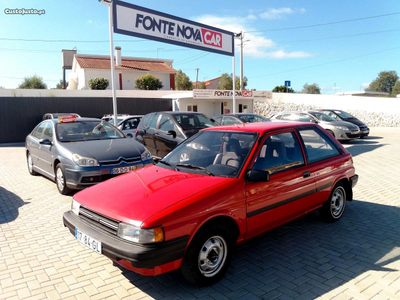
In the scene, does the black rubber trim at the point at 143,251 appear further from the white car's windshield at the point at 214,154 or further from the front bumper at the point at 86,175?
the front bumper at the point at 86,175

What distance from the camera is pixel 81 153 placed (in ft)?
20.5

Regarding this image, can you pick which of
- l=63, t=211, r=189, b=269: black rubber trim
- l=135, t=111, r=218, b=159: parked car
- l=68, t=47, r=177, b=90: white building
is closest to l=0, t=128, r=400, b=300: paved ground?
l=63, t=211, r=189, b=269: black rubber trim

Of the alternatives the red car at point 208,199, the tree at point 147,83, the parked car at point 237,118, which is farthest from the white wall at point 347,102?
the red car at point 208,199

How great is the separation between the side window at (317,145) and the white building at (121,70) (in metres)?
32.8

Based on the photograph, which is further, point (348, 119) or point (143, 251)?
point (348, 119)

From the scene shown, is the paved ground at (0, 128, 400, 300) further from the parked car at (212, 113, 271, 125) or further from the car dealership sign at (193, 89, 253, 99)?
the car dealership sign at (193, 89, 253, 99)

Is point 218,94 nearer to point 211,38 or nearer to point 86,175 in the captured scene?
point 211,38

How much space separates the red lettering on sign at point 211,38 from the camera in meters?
15.4

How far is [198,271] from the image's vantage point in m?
3.08

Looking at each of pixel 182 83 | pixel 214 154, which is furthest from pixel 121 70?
pixel 214 154

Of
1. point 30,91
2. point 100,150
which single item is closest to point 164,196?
point 100,150

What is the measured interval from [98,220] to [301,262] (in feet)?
7.70

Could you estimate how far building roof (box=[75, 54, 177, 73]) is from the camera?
37156 millimetres

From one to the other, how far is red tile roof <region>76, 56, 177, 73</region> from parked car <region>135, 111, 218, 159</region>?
95.8 feet
